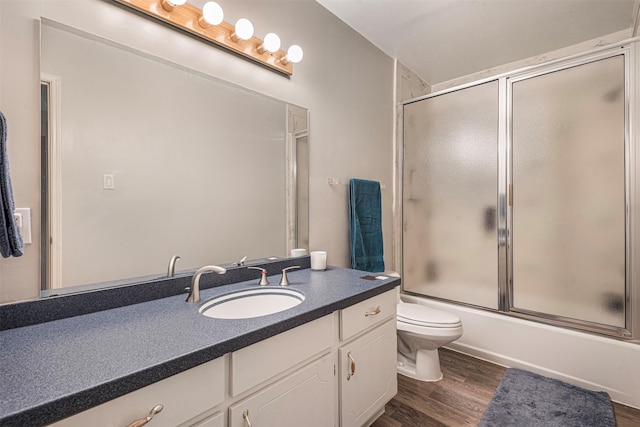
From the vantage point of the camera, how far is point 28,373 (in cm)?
61

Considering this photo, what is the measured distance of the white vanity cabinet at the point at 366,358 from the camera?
1.22 metres

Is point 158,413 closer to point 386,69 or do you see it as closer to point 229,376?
point 229,376

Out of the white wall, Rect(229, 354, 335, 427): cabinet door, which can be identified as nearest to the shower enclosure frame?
the white wall

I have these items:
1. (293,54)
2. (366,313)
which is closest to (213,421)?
(366,313)

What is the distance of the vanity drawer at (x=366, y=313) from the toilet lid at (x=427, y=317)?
0.45 m

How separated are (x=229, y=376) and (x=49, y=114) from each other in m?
1.02

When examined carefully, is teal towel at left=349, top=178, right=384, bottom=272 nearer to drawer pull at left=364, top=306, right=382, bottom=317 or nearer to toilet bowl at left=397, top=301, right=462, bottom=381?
toilet bowl at left=397, top=301, right=462, bottom=381

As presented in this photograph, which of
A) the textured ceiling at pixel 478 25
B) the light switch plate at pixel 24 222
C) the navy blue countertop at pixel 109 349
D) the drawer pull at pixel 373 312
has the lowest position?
the drawer pull at pixel 373 312

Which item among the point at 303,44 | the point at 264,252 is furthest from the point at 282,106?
the point at 264,252

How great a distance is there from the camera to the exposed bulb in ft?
5.33

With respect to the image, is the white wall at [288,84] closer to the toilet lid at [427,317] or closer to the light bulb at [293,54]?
the light bulb at [293,54]

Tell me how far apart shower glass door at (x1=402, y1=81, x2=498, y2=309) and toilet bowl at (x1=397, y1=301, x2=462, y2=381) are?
1.80ft

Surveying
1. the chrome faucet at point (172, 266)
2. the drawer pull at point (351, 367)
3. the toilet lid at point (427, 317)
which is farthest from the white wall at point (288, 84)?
the drawer pull at point (351, 367)

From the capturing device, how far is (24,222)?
2.98 ft
